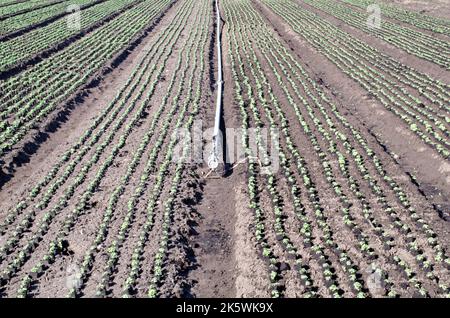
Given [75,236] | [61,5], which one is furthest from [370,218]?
[61,5]

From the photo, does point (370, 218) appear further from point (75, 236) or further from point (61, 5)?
point (61, 5)

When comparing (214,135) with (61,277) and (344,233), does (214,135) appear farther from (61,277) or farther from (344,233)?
(61,277)

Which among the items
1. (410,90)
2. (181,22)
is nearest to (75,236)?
(410,90)

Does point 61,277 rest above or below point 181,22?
below

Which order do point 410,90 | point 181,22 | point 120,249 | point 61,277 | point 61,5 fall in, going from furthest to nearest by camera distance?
point 61,5
point 181,22
point 410,90
point 120,249
point 61,277

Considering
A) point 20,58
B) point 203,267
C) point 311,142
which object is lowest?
point 203,267
